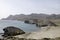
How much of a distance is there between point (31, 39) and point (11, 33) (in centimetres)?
882

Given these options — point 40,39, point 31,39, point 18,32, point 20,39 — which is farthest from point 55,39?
point 18,32

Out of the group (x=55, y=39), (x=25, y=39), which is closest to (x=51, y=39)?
(x=55, y=39)

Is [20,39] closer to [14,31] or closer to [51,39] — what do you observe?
[51,39]

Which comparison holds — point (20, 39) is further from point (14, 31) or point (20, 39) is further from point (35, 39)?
point (14, 31)

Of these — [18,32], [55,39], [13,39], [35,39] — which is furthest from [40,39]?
[18,32]

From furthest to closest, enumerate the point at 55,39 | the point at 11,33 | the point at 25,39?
the point at 11,33 → the point at 25,39 → the point at 55,39

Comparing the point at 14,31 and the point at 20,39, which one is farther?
the point at 14,31

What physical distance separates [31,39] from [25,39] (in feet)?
3.13

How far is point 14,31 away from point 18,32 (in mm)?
821

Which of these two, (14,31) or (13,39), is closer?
(13,39)

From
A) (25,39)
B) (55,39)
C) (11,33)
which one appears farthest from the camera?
(11,33)

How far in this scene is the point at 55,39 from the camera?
64.1 feet

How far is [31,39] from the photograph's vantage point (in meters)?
20.6

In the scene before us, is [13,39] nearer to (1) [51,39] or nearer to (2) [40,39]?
(2) [40,39]
